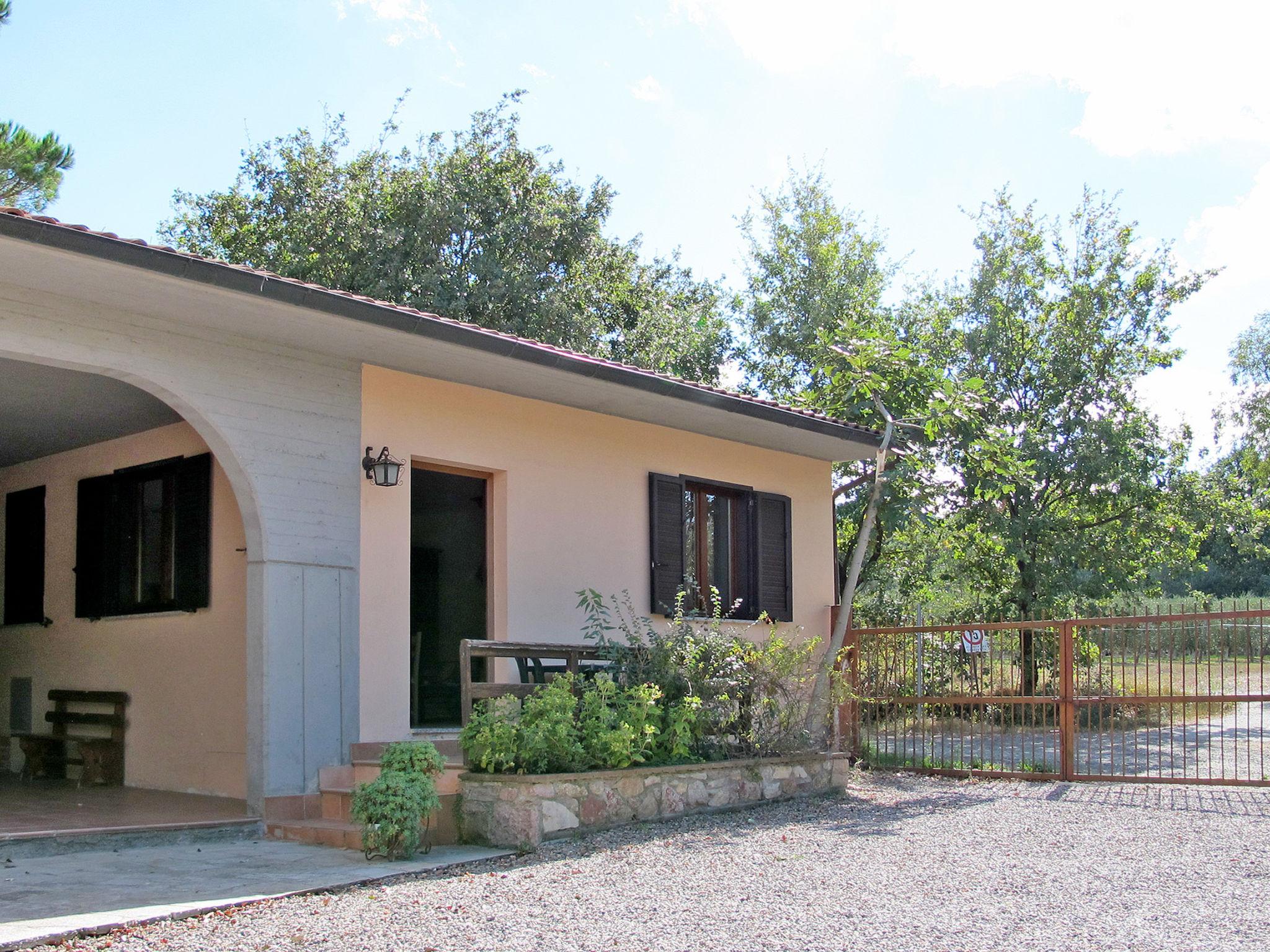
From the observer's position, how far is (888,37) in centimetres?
1261

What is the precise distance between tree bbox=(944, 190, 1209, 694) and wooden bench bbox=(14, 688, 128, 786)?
36.9ft

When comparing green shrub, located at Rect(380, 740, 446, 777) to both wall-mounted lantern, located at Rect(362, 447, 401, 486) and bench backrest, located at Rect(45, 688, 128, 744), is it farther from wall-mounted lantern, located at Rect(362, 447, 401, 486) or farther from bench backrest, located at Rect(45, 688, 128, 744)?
bench backrest, located at Rect(45, 688, 128, 744)

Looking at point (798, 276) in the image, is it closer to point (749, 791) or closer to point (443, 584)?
point (443, 584)

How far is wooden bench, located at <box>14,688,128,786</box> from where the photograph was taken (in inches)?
356

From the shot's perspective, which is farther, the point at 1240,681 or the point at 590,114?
the point at 590,114

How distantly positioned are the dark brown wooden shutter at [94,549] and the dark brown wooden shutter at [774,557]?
222 inches

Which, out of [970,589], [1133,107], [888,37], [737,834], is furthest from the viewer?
[970,589]

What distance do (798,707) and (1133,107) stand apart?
10.1 m

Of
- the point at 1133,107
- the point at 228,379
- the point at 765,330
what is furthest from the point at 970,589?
the point at 228,379

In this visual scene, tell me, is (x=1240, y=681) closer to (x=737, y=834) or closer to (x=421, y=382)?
(x=737, y=834)

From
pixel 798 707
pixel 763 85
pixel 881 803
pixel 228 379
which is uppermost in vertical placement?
pixel 763 85

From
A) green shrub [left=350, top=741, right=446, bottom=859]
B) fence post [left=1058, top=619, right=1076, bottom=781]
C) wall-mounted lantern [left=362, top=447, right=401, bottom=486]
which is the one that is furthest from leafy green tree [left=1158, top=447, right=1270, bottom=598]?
green shrub [left=350, top=741, right=446, bottom=859]

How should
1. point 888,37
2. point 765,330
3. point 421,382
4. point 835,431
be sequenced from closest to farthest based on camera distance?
1. point 421,382
2. point 835,431
3. point 888,37
4. point 765,330

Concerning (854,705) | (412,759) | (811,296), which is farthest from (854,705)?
(811,296)
